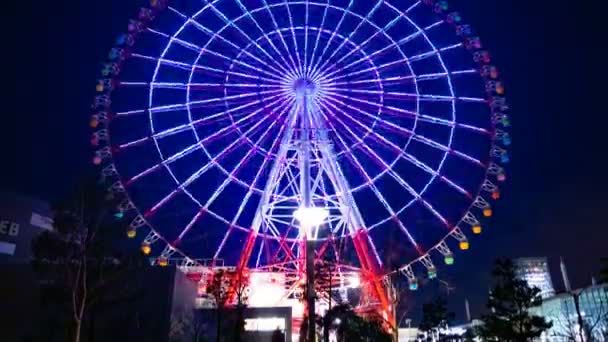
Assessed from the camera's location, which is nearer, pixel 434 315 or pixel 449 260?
pixel 449 260

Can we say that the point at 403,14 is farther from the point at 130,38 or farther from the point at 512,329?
the point at 512,329

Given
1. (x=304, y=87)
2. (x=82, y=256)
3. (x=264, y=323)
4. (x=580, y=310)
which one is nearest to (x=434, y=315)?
(x=580, y=310)

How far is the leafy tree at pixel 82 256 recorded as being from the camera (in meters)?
21.8

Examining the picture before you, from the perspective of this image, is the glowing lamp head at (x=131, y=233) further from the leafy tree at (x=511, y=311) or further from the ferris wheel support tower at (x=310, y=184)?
the leafy tree at (x=511, y=311)

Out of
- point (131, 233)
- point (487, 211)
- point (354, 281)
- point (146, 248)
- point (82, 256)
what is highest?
point (487, 211)

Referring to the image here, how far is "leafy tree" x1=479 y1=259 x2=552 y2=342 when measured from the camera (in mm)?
29422

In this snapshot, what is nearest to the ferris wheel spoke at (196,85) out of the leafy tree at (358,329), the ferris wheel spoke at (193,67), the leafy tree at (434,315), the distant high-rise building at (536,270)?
the ferris wheel spoke at (193,67)

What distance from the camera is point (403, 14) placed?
107ft

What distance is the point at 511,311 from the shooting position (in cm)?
3047

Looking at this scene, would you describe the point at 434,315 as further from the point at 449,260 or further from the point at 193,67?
the point at 193,67

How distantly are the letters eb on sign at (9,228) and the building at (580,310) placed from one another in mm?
48296

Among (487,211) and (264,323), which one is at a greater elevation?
(487,211)

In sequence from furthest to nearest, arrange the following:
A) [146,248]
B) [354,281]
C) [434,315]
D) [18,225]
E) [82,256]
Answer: [434,315]
[18,225]
[354,281]
[146,248]
[82,256]

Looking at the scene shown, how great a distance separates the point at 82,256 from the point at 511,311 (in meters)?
23.6
